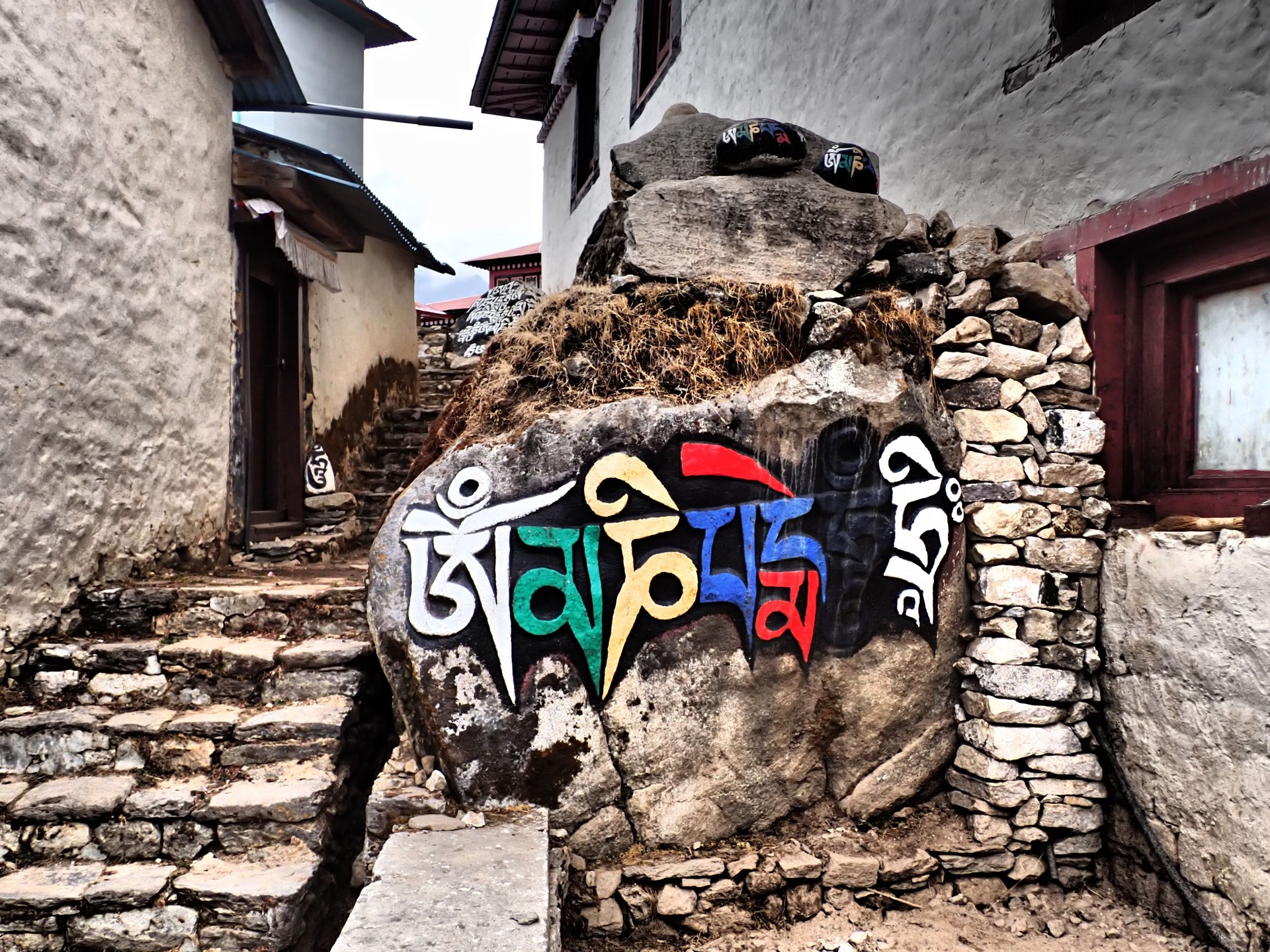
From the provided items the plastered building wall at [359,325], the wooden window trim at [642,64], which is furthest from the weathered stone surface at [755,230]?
the wooden window trim at [642,64]

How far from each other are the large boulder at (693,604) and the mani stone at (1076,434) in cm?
47

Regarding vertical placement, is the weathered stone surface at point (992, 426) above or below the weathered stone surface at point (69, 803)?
above

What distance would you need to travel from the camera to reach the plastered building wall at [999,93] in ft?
10.4

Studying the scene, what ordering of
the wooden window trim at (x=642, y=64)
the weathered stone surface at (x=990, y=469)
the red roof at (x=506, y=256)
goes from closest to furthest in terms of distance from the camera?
1. the weathered stone surface at (x=990, y=469)
2. the wooden window trim at (x=642, y=64)
3. the red roof at (x=506, y=256)

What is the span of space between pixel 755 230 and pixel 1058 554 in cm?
202

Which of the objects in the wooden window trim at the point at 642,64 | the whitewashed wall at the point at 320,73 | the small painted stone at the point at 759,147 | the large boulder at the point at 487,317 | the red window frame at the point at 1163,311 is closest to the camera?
the red window frame at the point at 1163,311

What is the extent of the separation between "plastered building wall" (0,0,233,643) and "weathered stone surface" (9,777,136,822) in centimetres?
88

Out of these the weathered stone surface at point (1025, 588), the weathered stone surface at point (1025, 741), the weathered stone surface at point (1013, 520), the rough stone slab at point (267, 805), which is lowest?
the rough stone slab at point (267, 805)

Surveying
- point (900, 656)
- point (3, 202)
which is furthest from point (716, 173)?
point (3, 202)

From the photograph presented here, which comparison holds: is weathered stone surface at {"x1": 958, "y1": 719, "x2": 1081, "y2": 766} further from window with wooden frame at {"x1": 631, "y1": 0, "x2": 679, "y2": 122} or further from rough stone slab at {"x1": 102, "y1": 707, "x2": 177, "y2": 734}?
window with wooden frame at {"x1": 631, "y1": 0, "x2": 679, "y2": 122}

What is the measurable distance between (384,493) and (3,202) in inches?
172

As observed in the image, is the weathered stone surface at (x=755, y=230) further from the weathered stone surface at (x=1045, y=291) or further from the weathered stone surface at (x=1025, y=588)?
the weathered stone surface at (x=1025, y=588)

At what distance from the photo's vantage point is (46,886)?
9.92 feet

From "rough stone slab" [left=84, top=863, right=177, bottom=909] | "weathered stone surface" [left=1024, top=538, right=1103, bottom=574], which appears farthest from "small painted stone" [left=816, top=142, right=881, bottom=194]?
"rough stone slab" [left=84, top=863, right=177, bottom=909]
